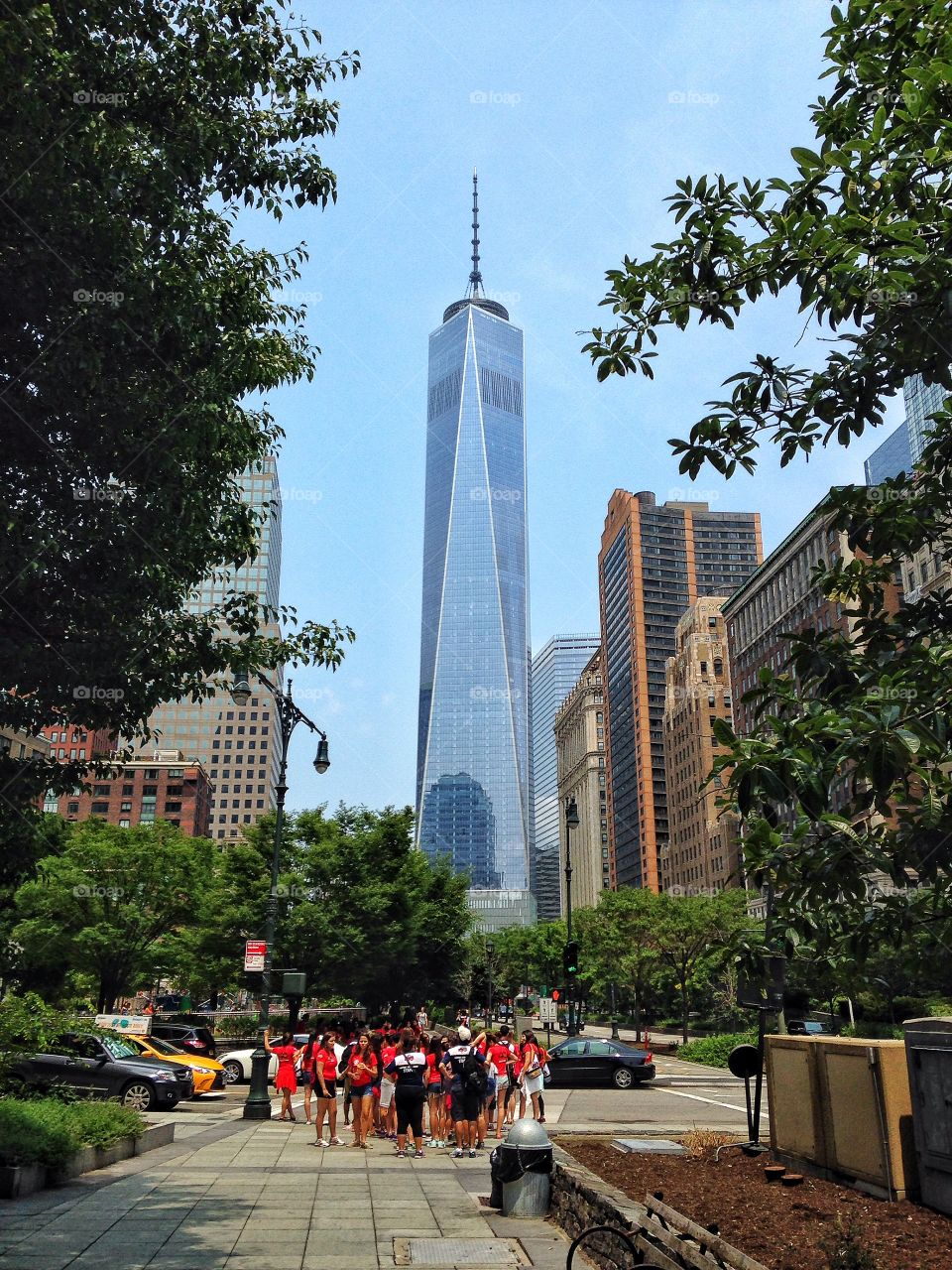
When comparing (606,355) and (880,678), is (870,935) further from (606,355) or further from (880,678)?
(606,355)

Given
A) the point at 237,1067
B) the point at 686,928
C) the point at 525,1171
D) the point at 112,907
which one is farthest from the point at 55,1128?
the point at 686,928

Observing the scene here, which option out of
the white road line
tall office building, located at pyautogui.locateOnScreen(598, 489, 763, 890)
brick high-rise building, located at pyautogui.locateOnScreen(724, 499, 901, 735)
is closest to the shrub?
the white road line

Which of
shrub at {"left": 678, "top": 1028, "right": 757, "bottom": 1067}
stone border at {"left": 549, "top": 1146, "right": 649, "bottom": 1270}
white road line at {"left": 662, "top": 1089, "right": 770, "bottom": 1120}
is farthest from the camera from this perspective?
shrub at {"left": 678, "top": 1028, "right": 757, "bottom": 1067}

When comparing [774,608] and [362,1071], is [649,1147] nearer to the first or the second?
[362,1071]

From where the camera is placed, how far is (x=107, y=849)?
47.6 metres

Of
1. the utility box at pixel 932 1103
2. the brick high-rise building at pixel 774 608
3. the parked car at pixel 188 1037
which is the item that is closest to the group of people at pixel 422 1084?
the utility box at pixel 932 1103

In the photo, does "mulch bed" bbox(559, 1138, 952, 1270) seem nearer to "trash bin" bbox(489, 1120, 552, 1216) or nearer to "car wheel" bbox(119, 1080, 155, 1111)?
"trash bin" bbox(489, 1120, 552, 1216)

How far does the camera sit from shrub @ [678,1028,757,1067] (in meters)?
38.9

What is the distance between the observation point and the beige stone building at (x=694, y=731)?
137000 millimetres

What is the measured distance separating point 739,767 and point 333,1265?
7.09 metres

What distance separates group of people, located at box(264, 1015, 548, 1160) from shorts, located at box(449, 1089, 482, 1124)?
0.02 meters

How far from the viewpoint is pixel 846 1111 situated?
963cm

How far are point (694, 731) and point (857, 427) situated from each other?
140 m

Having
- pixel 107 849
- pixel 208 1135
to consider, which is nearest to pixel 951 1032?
pixel 208 1135
